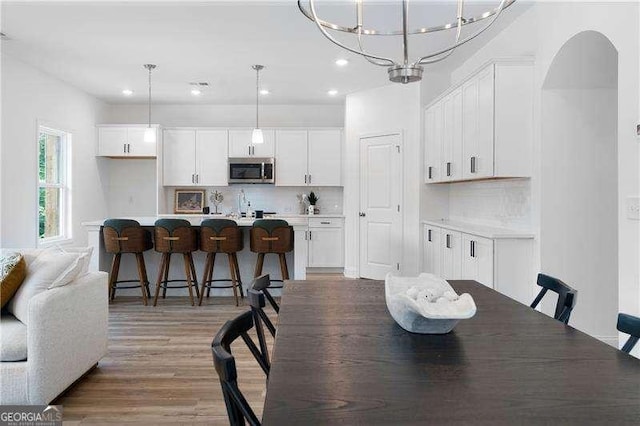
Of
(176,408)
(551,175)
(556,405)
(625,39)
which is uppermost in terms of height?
(625,39)

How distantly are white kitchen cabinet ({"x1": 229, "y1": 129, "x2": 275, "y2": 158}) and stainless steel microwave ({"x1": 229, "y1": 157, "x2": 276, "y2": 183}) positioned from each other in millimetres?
160

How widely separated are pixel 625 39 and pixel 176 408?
3.22m

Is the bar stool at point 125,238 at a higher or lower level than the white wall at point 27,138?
lower

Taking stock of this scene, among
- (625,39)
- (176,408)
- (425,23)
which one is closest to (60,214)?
(176,408)

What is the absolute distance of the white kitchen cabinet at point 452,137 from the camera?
4.43 metres

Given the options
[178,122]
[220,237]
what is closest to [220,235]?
[220,237]

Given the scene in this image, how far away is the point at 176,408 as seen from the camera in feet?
8.14

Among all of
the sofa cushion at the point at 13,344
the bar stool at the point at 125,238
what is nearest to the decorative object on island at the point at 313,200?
the bar stool at the point at 125,238

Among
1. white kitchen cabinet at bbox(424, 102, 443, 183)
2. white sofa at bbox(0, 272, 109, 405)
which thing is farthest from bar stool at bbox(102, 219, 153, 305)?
white kitchen cabinet at bbox(424, 102, 443, 183)

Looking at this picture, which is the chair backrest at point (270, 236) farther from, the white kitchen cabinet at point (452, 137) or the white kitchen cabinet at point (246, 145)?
the white kitchen cabinet at point (246, 145)

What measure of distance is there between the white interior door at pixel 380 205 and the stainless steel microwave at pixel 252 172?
1.49 meters

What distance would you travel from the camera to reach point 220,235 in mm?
4637

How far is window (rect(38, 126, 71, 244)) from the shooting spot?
5.70m

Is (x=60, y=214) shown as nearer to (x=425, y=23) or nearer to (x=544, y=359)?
(x=425, y=23)
